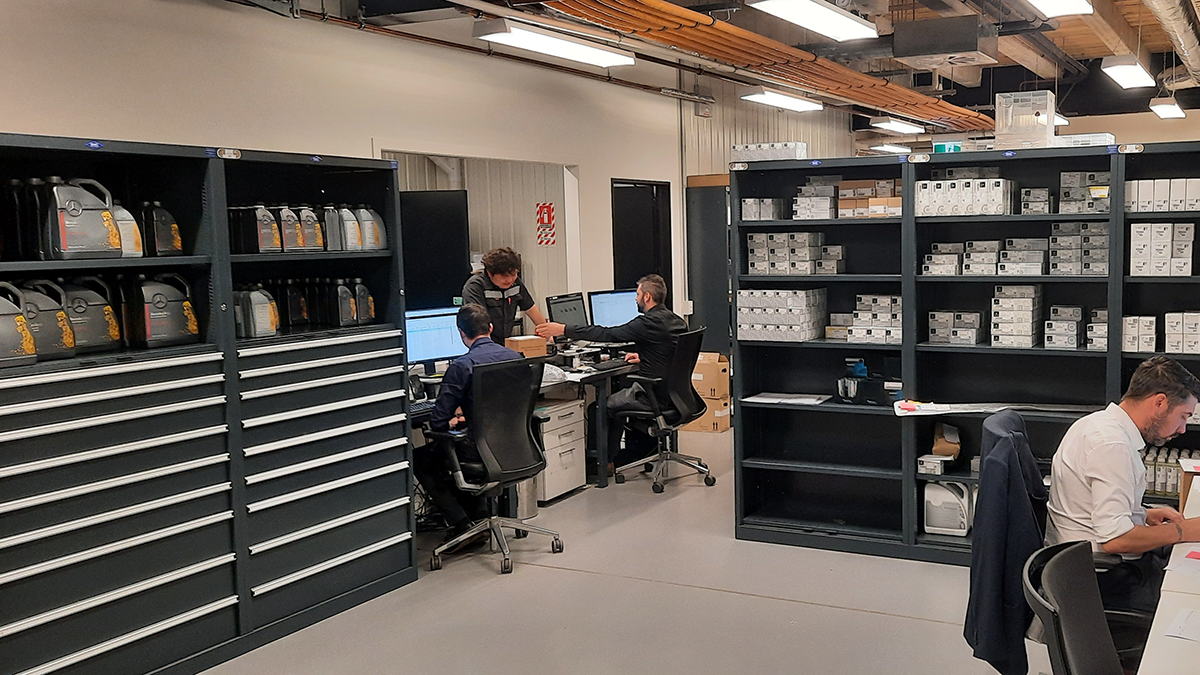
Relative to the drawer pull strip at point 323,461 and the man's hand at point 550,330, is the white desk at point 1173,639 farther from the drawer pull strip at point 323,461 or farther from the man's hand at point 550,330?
the man's hand at point 550,330

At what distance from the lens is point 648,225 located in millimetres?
9391

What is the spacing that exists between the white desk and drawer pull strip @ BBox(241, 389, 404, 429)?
128 inches

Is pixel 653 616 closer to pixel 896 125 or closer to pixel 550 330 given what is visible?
pixel 550 330

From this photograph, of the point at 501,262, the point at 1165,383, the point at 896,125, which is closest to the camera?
the point at 1165,383

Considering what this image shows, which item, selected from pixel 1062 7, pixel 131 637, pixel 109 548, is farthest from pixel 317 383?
pixel 1062 7

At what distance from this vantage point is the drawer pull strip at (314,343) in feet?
13.5

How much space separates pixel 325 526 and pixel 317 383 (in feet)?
2.11

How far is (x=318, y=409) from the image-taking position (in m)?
4.37

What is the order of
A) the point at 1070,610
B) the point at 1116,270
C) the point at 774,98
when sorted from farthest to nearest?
the point at 774,98, the point at 1116,270, the point at 1070,610

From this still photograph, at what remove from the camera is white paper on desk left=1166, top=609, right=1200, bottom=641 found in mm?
2232

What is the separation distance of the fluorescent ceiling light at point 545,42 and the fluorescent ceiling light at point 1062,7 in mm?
2395

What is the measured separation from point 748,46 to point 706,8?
0.54m

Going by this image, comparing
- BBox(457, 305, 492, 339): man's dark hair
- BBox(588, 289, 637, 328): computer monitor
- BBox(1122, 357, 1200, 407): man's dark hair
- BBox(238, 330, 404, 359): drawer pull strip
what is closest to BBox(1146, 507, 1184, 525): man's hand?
BBox(1122, 357, 1200, 407): man's dark hair

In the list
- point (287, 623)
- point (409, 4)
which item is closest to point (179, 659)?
point (287, 623)
